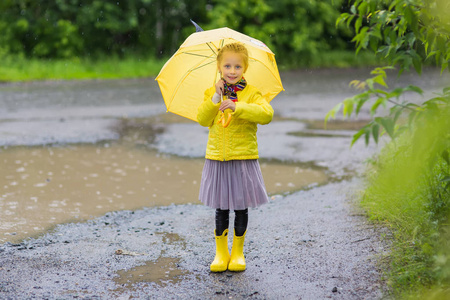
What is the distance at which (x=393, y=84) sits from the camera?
58.1 ft

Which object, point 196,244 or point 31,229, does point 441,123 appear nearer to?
point 196,244

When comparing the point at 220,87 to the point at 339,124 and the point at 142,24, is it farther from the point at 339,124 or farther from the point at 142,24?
the point at 142,24

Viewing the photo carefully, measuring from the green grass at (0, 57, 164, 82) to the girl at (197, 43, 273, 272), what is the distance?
14799 millimetres

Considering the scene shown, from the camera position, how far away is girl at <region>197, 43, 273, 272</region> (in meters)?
4.05

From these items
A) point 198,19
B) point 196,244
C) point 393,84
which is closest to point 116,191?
point 196,244

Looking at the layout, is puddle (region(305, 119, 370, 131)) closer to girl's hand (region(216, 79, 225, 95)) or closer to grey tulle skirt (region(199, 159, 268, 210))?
grey tulle skirt (region(199, 159, 268, 210))

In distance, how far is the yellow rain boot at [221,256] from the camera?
167 inches

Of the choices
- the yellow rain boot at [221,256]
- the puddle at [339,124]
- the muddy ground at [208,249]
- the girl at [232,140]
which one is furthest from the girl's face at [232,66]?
the puddle at [339,124]

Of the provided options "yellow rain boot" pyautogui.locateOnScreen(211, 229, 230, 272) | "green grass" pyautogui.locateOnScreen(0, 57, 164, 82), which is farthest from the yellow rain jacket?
"green grass" pyautogui.locateOnScreen(0, 57, 164, 82)

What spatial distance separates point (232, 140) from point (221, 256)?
34.7 inches

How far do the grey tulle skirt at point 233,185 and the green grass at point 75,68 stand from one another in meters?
14.8

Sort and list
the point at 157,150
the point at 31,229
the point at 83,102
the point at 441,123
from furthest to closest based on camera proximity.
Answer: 1. the point at 83,102
2. the point at 157,150
3. the point at 31,229
4. the point at 441,123

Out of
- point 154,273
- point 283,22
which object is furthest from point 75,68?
point 154,273

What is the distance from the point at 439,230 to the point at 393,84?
14503mm
